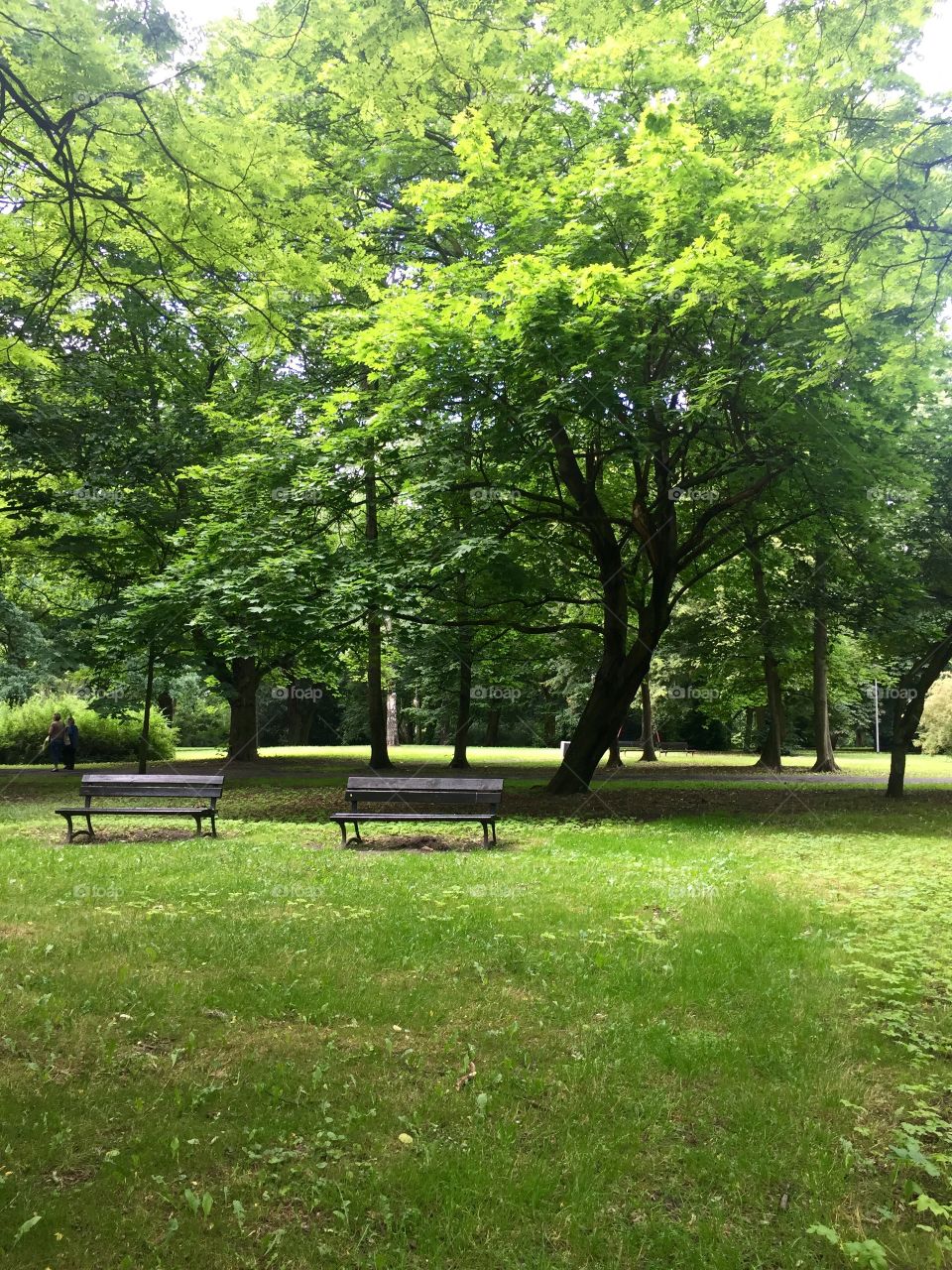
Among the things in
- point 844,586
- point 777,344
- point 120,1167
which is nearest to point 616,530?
point 844,586

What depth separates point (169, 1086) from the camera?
12.6 feet

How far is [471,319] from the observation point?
1217 cm

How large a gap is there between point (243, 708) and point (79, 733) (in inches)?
248

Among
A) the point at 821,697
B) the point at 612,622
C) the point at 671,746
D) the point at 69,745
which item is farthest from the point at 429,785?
the point at 671,746

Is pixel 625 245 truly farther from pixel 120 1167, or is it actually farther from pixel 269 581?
pixel 120 1167

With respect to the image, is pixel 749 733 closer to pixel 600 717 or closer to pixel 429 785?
pixel 600 717

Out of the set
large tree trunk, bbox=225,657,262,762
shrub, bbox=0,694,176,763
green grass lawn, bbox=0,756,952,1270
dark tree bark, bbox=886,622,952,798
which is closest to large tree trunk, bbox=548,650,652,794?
dark tree bark, bbox=886,622,952,798

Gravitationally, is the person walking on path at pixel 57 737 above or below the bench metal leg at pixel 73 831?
above

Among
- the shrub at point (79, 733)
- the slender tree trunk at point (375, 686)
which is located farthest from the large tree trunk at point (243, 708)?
the slender tree trunk at point (375, 686)

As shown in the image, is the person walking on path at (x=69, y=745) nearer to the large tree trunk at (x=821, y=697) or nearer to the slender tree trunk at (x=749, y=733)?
the large tree trunk at (x=821, y=697)

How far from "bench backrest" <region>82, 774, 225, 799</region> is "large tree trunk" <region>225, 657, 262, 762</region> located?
551 inches

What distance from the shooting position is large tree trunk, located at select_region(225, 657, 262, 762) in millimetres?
→ 25641

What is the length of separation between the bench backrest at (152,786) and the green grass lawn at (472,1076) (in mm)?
3434

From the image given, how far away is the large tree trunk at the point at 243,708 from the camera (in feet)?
84.1
